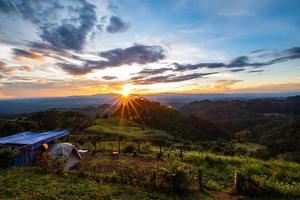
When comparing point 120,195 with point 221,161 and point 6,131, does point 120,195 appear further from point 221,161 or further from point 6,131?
point 6,131

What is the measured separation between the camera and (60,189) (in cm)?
1446

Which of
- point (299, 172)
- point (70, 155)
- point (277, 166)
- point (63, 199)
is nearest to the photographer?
point (63, 199)

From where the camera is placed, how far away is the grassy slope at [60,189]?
13523mm

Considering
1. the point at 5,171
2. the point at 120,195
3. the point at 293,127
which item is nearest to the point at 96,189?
the point at 120,195

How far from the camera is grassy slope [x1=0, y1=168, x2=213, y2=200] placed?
13.5 metres

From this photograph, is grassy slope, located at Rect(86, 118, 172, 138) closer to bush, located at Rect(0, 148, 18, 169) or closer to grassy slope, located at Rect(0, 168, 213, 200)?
bush, located at Rect(0, 148, 18, 169)

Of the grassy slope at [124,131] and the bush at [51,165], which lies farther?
the grassy slope at [124,131]

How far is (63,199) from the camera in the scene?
13.0 m

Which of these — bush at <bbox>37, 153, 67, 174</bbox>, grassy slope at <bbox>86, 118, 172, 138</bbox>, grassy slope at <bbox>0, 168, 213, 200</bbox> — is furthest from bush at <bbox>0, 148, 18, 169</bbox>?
grassy slope at <bbox>86, 118, 172, 138</bbox>

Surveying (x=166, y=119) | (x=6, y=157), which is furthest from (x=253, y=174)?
(x=166, y=119)

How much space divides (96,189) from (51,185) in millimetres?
2410

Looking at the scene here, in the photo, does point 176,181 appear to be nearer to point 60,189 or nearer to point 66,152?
point 60,189

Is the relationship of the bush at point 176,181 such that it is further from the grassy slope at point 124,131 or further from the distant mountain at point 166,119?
the distant mountain at point 166,119

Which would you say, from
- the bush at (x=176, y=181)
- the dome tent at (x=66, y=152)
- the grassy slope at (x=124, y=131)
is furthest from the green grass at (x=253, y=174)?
the grassy slope at (x=124, y=131)
